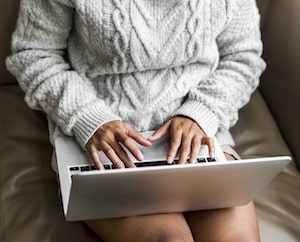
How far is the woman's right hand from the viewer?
100 centimetres

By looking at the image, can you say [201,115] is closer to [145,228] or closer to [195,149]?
[195,149]

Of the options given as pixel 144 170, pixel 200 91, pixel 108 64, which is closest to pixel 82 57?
pixel 108 64

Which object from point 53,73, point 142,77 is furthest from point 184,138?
point 53,73

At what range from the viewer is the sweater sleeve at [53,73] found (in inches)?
41.9

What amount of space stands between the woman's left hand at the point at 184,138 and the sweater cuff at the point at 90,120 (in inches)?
2.9

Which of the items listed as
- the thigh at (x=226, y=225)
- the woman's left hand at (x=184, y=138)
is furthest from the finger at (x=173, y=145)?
the thigh at (x=226, y=225)

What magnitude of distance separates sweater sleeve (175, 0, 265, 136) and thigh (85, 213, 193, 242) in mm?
158

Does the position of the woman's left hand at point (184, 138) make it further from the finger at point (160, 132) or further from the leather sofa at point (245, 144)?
the leather sofa at point (245, 144)

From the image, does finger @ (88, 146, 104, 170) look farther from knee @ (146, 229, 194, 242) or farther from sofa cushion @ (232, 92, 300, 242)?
sofa cushion @ (232, 92, 300, 242)

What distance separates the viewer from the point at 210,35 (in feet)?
3.61

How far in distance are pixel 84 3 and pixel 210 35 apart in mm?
201

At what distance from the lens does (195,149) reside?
102 centimetres

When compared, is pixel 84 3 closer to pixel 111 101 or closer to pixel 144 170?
pixel 111 101

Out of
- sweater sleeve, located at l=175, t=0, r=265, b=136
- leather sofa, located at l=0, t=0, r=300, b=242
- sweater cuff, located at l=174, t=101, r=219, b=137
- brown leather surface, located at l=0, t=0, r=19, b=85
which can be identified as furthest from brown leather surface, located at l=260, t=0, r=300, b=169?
brown leather surface, located at l=0, t=0, r=19, b=85
